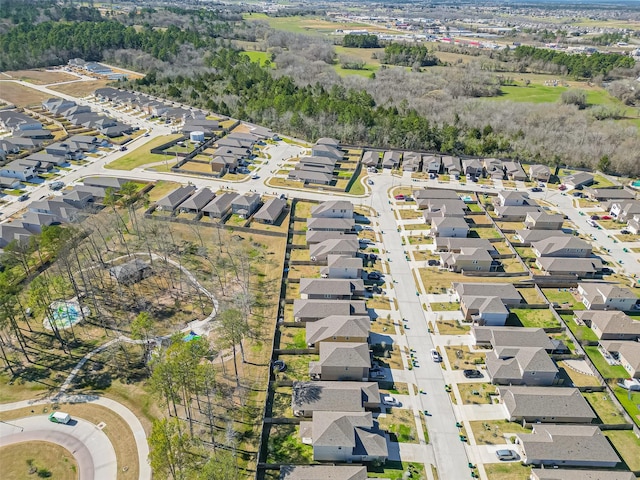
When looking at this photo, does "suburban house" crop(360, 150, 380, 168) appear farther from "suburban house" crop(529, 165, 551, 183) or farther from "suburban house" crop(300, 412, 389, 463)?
"suburban house" crop(300, 412, 389, 463)

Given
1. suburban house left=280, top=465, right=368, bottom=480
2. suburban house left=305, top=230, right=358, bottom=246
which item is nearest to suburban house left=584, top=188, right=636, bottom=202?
suburban house left=305, top=230, right=358, bottom=246

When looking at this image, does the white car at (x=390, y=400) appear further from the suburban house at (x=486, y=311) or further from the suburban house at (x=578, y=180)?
the suburban house at (x=578, y=180)

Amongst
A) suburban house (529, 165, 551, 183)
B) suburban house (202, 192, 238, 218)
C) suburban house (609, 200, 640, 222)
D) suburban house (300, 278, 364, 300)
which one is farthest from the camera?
suburban house (529, 165, 551, 183)

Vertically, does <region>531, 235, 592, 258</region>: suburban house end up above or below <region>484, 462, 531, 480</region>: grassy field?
above

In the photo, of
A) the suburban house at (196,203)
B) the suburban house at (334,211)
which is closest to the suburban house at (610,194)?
the suburban house at (334,211)

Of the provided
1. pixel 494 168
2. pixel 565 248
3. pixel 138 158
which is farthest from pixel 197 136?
pixel 565 248
